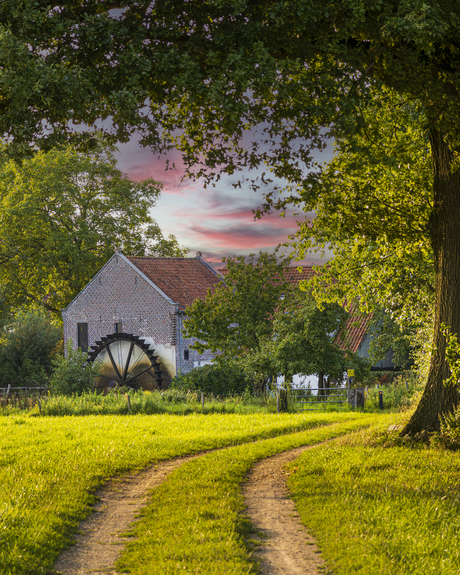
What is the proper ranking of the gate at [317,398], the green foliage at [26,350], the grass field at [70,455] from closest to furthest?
the grass field at [70,455] → the gate at [317,398] → the green foliage at [26,350]

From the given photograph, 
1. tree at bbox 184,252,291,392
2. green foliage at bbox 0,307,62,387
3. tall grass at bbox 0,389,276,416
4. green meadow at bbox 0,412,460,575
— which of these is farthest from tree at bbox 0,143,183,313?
green meadow at bbox 0,412,460,575

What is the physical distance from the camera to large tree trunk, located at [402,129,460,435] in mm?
12281

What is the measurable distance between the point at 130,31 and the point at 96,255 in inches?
1248

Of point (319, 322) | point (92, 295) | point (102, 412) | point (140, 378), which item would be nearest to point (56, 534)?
point (102, 412)

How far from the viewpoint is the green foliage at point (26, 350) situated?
124 feet

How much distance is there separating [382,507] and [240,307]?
74.2 ft

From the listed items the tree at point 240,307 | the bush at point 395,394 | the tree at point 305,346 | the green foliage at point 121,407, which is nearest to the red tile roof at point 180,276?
the tree at point 240,307

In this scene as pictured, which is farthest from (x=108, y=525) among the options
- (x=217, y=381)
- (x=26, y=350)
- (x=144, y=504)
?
(x=26, y=350)

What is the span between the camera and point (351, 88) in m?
10.1

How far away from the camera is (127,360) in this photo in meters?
36.4

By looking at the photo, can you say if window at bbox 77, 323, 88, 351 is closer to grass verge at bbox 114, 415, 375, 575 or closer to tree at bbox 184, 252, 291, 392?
tree at bbox 184, 252, 291, 392

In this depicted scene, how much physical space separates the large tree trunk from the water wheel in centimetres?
2442

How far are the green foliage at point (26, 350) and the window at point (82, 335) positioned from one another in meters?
1.71

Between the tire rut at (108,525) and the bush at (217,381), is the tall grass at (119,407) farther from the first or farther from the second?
the tire rut at (108,525)
